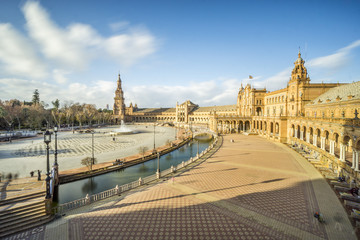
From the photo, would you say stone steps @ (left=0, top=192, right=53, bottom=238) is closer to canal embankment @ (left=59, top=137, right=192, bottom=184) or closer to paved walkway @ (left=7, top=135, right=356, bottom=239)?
paved walkway @ (left=7, top=135, right=356, bottom=239)

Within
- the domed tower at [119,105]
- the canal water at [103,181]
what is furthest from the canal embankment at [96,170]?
the domed tower at [119,105]

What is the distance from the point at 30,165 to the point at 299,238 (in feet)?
105

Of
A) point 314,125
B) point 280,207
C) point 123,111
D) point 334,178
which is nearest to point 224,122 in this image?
point 314,125

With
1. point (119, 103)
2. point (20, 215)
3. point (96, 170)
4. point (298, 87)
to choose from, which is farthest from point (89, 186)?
point (119, 103)

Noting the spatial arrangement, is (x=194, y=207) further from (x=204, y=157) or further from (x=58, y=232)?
(x=204, y=157)

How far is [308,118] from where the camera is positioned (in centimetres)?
3020

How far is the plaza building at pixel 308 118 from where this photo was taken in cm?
1908

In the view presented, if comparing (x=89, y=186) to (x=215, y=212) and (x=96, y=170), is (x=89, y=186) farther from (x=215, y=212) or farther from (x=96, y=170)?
(x=215, y=212)

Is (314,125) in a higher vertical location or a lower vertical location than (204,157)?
higher

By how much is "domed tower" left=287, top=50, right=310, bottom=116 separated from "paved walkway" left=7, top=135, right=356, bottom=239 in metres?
29.3

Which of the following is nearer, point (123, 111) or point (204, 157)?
point (204, 157)

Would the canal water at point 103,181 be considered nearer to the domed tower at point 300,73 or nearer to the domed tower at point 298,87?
the domed tower at point 298,87

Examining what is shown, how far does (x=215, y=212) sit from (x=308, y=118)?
2880 centimetres

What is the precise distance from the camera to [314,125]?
27.8 metres
